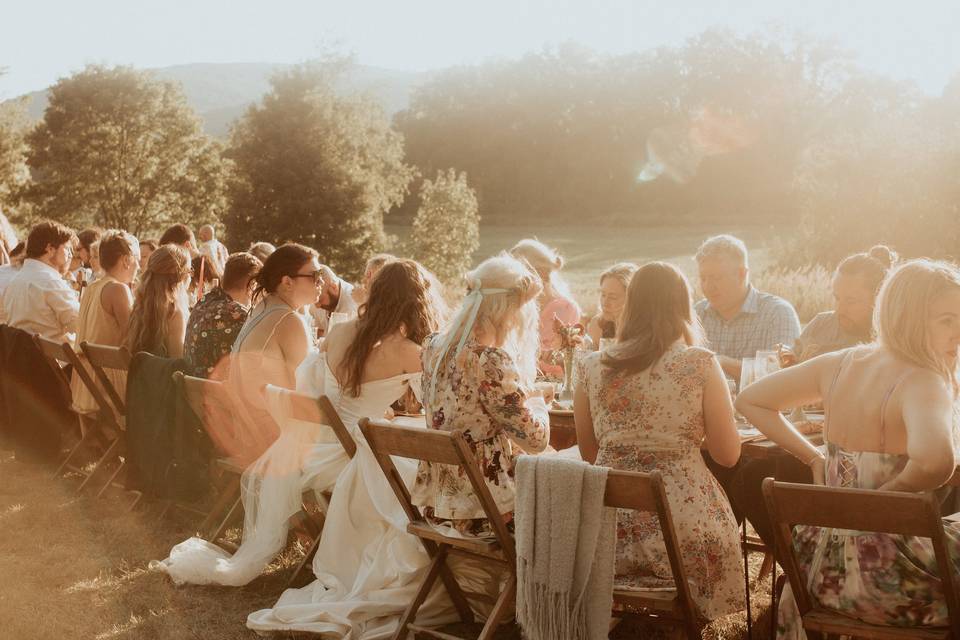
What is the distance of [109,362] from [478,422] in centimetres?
308

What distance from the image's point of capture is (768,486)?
8.87ft

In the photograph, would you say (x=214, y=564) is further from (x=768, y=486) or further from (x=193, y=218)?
(x=193, y=218)

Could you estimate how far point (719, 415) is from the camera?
337cm

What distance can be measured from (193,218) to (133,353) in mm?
39515

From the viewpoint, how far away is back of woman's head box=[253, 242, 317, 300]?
5.28m

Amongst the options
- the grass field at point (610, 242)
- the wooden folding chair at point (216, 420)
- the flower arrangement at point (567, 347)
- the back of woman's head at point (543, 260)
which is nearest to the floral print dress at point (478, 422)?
the flower arrangement at point (567, 347)

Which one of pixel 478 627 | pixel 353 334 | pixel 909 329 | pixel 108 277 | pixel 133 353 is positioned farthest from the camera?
pixel 108 277

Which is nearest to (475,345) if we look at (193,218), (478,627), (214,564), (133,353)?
(478,627)

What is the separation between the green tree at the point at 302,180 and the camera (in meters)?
42.3

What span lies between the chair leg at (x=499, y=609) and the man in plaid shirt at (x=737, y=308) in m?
2.27

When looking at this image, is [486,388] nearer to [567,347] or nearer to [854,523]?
[567,347]

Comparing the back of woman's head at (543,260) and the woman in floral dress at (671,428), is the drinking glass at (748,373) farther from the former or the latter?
the back of woman's head at (543,260)

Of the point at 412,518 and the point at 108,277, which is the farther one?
the point at 108,277

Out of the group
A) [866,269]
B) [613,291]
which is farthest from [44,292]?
[866,269]
